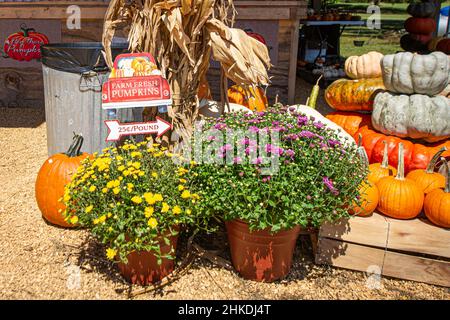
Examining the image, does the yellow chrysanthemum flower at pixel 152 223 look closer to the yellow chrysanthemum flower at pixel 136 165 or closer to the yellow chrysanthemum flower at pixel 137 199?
the yellow chrysanthemum flower at pixel 137 199

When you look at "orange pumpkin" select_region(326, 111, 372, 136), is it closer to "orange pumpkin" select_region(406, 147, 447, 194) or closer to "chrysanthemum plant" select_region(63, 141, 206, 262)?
"orange pumpkin" select_region(406, 147, 447, 194)

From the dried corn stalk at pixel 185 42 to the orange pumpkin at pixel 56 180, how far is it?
0.73 m

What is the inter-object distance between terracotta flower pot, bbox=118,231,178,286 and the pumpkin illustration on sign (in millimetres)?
4616

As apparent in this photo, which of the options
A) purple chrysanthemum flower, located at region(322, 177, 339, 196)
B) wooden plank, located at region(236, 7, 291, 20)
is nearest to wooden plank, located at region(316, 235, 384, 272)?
purple chrysanthemum flower, located at region(322, 177, 339, 196)

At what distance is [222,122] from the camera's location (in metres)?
2.91

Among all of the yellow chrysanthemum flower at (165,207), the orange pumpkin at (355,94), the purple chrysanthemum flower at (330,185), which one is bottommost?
the yellow chrysanthemum flower at (165,207)

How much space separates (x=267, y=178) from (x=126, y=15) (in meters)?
1.45

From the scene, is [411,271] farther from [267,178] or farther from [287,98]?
[287,98]

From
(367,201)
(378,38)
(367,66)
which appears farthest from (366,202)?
(378,38)

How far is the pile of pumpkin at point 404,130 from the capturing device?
2.93 m

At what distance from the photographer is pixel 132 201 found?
2.45 m

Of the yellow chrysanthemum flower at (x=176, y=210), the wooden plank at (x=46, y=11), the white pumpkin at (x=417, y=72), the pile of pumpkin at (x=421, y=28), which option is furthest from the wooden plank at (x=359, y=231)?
the pile of pumpkin at (x=421, y=28)

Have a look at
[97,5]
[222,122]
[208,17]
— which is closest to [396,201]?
[222,122]

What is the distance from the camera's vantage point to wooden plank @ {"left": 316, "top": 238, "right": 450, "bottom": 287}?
2801 mm
